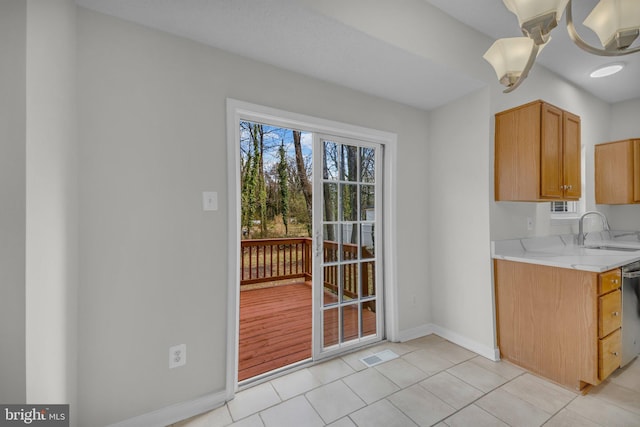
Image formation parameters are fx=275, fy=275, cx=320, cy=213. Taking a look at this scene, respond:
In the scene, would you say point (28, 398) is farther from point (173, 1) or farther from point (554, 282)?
point (554, 282)

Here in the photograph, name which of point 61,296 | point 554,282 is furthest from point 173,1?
point 554,282

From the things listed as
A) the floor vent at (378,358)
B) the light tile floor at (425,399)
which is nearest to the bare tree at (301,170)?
the floor vent at (378,358)

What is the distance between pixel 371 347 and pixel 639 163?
3.56 m

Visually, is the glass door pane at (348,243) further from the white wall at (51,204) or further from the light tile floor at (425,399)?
the white wall at (51,204)

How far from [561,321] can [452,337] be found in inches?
36.6

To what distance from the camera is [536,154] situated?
→ 2146 mm

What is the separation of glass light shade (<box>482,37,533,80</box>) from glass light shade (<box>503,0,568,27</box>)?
0.24m

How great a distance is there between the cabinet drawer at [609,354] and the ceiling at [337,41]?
2095mm

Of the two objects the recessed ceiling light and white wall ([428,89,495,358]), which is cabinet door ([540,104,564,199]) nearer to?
white wall ([428,89,495,358])

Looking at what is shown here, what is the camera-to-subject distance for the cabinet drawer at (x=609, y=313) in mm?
1822

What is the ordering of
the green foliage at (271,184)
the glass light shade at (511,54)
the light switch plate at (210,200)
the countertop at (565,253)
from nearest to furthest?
the glass light shade at (511,54)
the light switch plate at (210,200)
the countertop at (565,253)
the green foliage at (271,184)

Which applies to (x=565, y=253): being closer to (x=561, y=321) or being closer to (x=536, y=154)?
(x=561, y=321)

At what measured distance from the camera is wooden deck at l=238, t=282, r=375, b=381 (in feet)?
7.73

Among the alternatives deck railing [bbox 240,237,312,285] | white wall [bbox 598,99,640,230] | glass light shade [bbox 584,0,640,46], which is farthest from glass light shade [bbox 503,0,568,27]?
deck railing [bbox 240,237,312,285]
